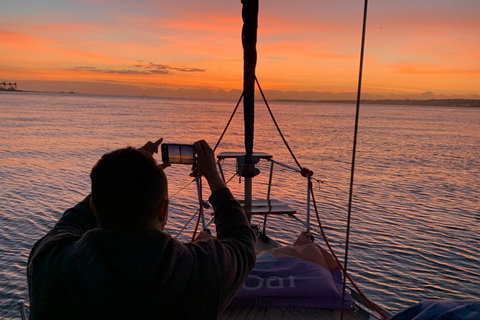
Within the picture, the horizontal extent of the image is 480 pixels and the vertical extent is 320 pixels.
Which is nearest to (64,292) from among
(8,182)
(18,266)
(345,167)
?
(18,266)

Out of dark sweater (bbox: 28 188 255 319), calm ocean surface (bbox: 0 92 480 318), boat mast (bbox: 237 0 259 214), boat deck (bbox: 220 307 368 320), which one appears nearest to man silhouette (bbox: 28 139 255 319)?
dark sweater (bbox: 28 188 255 319)

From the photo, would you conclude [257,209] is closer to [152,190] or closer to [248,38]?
[248,38]

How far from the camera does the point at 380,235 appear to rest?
10.1m

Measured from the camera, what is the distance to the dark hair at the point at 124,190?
4.00ft

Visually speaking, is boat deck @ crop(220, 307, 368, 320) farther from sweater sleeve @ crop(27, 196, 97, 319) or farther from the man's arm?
sweater sleeve @ crop(27, 196, 97, 319)

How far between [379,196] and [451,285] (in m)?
7.19

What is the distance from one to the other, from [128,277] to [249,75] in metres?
4.00

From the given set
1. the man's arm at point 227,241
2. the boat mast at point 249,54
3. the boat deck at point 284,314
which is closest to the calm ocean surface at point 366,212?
the boat deck at point 284,314

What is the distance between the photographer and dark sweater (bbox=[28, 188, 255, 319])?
44.4 inches

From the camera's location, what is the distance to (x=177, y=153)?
8.84 ft

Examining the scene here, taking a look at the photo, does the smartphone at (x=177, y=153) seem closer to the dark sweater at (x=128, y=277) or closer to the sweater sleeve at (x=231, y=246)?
the sweater sleeve at (x=231, y=246)

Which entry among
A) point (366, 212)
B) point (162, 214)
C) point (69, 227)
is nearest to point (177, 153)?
point (69, 227)

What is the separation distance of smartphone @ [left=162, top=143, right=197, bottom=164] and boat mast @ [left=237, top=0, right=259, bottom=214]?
2.25 meters

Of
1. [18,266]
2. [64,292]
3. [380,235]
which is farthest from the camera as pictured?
[380,235]
